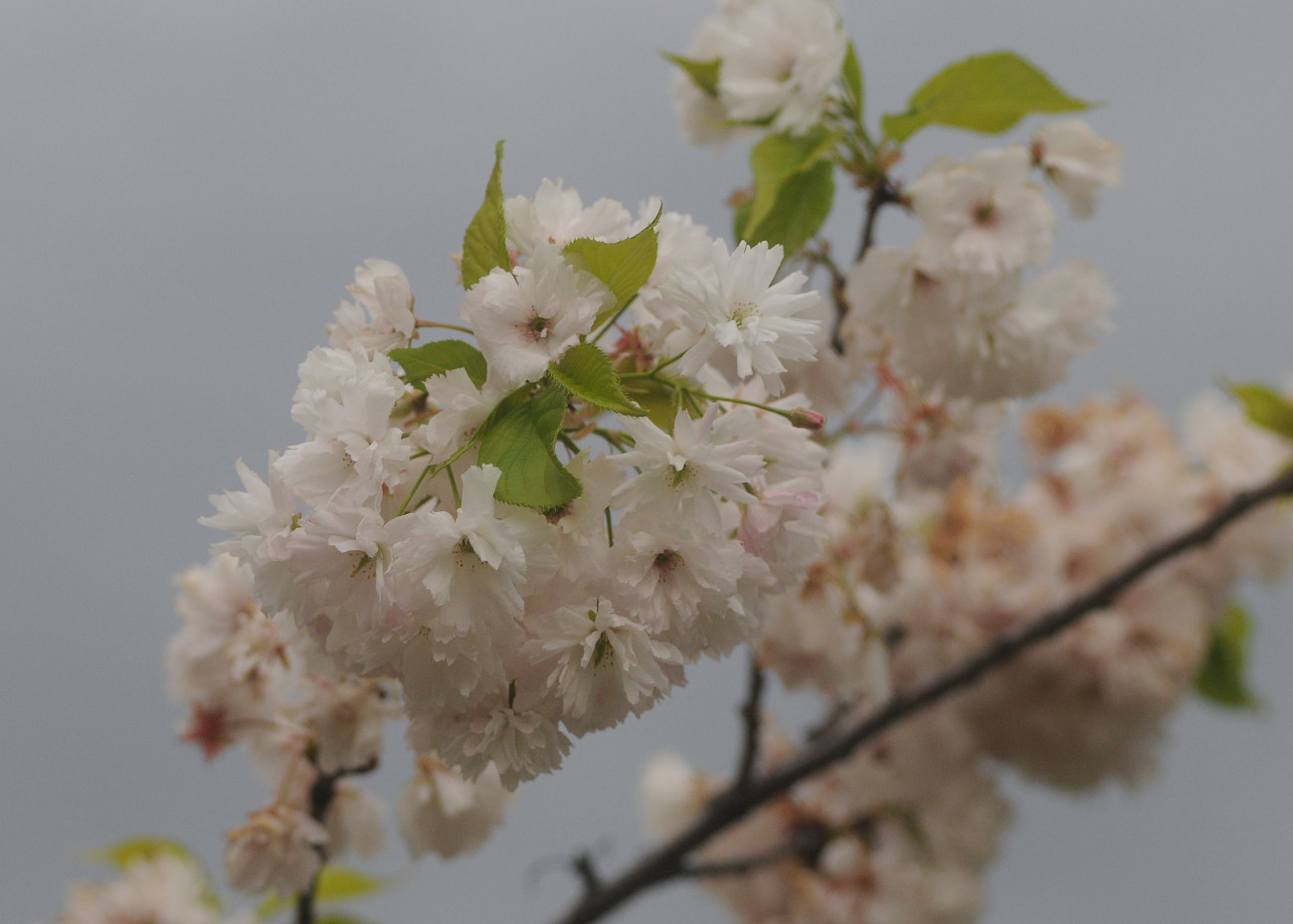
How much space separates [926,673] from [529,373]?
1.31 meters

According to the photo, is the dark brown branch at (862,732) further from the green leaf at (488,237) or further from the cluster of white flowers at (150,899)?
the green leaf at (488,237)

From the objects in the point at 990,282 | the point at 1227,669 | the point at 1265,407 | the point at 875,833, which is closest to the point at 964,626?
the point at 875,833

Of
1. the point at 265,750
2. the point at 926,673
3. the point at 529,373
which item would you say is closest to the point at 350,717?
the point at 265,750

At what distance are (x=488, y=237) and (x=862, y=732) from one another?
927 mm

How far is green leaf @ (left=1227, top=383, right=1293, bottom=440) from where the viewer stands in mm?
1318

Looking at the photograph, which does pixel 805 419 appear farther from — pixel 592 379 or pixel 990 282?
pixel 990 282

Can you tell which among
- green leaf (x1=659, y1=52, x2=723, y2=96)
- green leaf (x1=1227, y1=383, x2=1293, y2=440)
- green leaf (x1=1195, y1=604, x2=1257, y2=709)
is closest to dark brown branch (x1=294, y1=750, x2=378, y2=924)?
green leaf (x1=659, y1=52, x2=723, y2=96)

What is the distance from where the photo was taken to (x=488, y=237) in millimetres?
542

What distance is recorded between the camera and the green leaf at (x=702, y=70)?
0.96m

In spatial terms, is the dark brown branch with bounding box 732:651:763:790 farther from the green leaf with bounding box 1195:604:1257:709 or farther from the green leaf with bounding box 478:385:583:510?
the green leaf with bounding box 1195:604:1257:709

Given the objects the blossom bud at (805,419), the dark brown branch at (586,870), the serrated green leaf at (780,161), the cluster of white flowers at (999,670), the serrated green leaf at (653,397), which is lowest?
the cluster of white flowers at (999,670)

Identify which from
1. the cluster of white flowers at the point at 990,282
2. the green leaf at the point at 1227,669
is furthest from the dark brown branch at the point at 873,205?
the green leaf at the point at 1227,669

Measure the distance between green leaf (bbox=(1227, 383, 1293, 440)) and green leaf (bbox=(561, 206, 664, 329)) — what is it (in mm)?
1104

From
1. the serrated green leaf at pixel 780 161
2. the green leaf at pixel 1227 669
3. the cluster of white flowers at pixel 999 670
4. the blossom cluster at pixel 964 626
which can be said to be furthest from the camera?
the green leaf at pixel 1227 669
